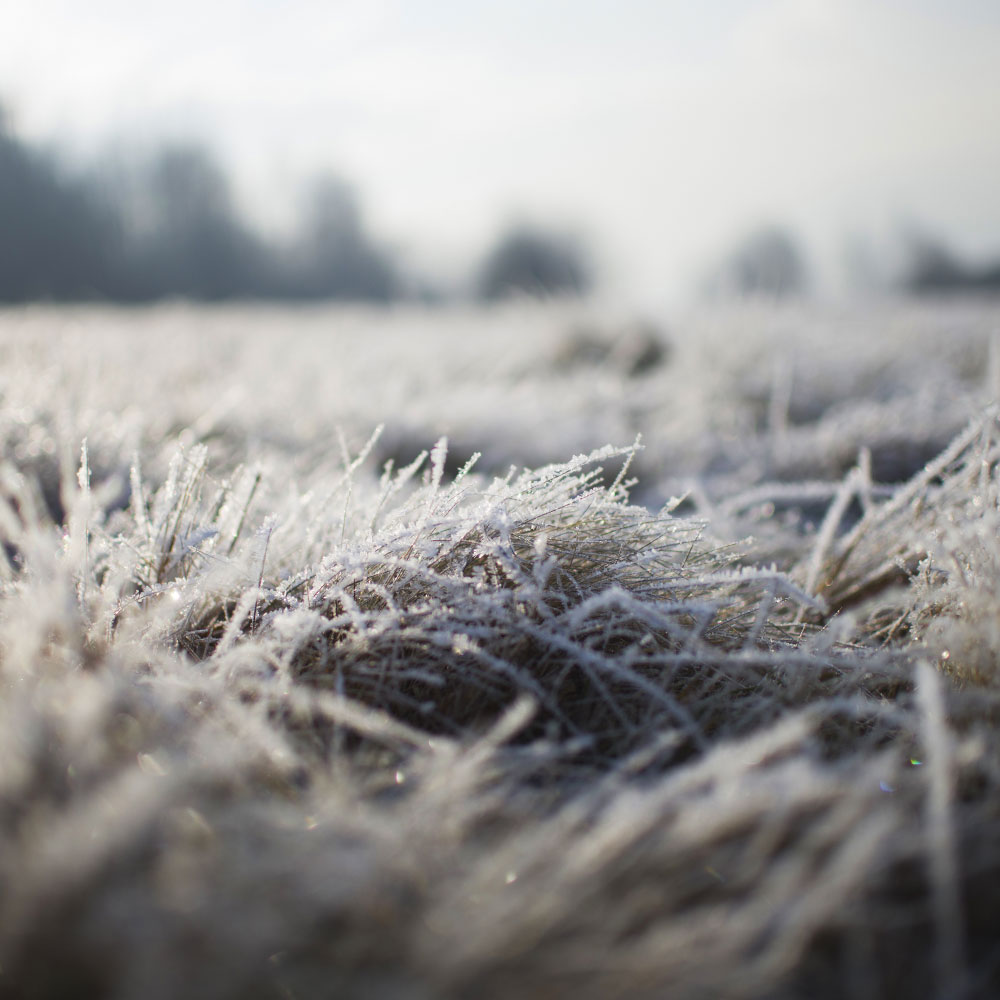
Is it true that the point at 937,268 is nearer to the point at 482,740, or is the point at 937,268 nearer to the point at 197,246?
the point at 197,246

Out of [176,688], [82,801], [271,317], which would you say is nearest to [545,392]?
→ [176,688]

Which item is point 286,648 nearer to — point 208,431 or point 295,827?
point 295,827

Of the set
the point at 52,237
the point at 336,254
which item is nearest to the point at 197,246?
the point at 336,254

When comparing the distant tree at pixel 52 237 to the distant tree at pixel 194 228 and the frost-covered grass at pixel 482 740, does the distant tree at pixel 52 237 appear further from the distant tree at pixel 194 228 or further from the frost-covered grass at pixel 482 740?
the frost-covered grass at pixel 482 740

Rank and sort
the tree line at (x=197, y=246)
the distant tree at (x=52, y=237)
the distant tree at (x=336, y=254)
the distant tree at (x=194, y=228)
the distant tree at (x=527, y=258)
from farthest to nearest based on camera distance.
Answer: the distant tree at (x=527, y=258)
the distant tree at (x=336, y=254)
the distant tree at (x=194, y=228)
the tree line at (x=197, y=246)
the distant tree at (x=52, y=237)

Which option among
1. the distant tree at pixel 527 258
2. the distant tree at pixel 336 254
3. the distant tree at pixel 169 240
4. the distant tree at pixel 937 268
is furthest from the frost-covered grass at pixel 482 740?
the distant tree at pixel 937 268

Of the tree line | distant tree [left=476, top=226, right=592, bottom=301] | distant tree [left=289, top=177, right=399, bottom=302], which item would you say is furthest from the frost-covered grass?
distant tree [left=476, top=226, right=592, bottom=301]

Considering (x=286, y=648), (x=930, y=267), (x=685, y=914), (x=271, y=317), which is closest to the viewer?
(x=685, y=914)
